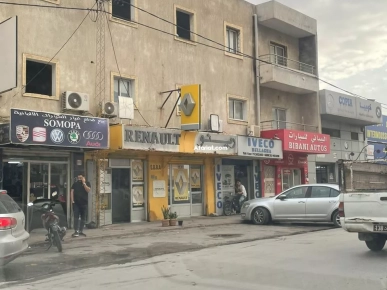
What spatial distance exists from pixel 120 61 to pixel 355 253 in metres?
10.9

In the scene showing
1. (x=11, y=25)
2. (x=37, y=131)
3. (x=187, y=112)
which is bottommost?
(x=37, y=131)

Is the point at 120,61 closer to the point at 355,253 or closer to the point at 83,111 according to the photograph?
the point at 83,111

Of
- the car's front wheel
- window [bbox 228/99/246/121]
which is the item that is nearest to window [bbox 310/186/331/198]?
the car's front wheel

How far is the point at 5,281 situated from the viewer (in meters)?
8.03

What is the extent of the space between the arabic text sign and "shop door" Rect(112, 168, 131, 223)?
27.5 ft

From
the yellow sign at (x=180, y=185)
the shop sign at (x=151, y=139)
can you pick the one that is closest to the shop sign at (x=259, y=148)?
the yellow sign at (x=180, y=185)

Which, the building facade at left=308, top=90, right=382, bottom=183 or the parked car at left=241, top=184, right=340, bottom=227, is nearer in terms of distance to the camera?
the parked car at left=241, top=184, right=340, bottom=227

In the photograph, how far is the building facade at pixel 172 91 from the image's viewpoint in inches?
612

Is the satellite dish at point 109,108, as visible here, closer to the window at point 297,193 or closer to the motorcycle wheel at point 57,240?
the motorcycle wheel at point 57,240

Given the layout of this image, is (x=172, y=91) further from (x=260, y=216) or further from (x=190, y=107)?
(x=260, y=216)

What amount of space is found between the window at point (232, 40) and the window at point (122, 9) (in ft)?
19.0

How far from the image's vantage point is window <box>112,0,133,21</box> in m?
17.7

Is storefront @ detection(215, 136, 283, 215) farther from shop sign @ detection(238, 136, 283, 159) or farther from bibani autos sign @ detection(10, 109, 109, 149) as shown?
bibani autos sign @ detection(10, 109, 109, 149)

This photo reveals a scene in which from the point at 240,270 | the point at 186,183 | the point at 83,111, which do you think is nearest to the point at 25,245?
the point at 240,270
